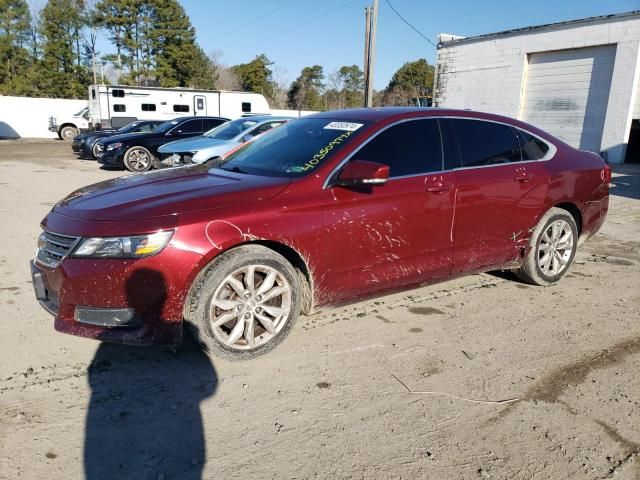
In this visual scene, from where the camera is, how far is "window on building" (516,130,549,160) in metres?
4.71

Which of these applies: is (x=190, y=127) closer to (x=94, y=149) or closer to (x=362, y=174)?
(x=94, y=149)

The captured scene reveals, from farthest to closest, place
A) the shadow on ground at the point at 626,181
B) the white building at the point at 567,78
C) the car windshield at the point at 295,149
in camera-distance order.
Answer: the white building at the point at 567,78 → the shadow on ground at the point at 626,181 → the car windshield at the point at 295,149

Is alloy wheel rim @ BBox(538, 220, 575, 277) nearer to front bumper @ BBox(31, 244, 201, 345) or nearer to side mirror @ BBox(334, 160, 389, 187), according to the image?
side mirror @ BBox(334, 160, 389, 187)

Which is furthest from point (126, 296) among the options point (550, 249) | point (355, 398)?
point (550, 249)

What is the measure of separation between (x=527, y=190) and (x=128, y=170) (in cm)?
1250

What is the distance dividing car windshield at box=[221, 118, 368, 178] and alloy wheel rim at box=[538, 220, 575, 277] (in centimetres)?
225

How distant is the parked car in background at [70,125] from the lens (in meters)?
31.3

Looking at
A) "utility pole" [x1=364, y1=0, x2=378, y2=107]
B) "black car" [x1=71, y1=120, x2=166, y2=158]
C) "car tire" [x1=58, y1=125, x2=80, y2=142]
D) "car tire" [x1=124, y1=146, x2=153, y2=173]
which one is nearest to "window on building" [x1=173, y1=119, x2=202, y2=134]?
"car tire" [x1=124, y1=146, x2=153, y2=173]

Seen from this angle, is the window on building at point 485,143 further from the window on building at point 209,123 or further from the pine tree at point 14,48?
the pine tree at point 14,48

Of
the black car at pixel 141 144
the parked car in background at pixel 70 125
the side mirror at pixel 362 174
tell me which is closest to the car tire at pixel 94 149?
the black car at pixel 141 144

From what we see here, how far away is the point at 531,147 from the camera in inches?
188

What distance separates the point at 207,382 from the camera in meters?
3.15

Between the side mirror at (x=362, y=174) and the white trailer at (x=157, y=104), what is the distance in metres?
22.3

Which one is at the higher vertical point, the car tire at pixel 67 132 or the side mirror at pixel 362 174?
the side mirror at pixel 362 174
